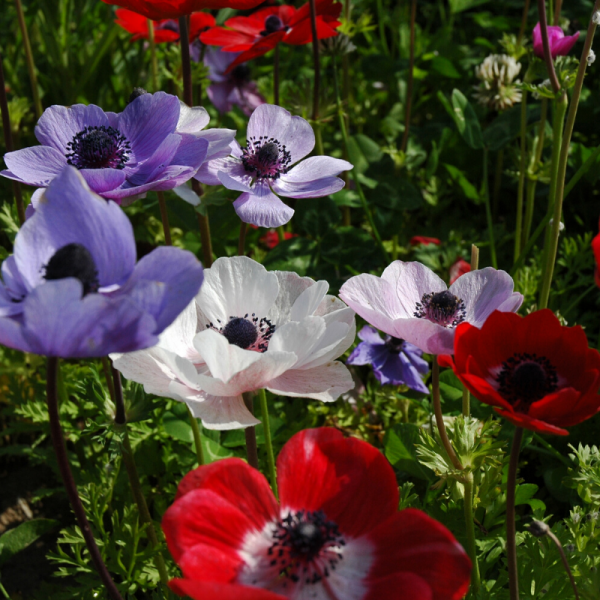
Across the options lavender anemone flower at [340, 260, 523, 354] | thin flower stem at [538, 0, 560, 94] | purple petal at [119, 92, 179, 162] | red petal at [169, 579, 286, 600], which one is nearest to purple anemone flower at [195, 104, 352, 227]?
purple petal at [119, 92, 179, 162]

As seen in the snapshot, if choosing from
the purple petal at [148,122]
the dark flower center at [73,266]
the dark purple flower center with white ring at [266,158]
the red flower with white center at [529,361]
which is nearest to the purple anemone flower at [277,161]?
the dark purple flower center with white ring at [266,158]

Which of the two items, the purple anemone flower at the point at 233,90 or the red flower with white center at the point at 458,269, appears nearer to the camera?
the red flower with white center at the point at 458,269

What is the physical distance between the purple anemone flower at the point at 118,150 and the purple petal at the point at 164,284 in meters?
0.29

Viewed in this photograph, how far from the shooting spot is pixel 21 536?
1.44 metres

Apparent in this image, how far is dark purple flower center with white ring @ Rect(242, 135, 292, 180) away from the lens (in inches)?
50.3

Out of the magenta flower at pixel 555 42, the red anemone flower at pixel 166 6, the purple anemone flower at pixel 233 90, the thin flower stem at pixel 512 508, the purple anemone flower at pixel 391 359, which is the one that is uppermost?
the red anemone flower at pixel 166 6

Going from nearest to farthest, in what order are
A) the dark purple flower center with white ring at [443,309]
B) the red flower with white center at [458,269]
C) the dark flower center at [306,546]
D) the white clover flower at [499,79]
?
the dark flower center at [306,546] → the dark purple flower center with white ring at [443,309] → the red flower with white center at [458,269] → the white clover flower at [499,79]

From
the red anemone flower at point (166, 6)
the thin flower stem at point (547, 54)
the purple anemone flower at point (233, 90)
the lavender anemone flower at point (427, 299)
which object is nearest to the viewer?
the lavender anemone flower at point (427, 299)

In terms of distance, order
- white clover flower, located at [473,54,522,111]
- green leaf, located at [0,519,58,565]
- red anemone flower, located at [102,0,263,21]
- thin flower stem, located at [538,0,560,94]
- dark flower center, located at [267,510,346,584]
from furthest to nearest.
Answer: white clover flower, located at [473,54,522,111] < green leaf, located at [0,519,58,565] < thin flower stem, located at [538,0,560,94] < red anemone flower, located at [102,0,263,21] < dark flower center, located at [267,510,346,584]

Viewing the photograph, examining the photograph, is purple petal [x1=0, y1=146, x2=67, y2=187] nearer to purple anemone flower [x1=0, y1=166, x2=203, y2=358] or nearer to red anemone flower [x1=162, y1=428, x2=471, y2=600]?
purple anemone flower [x1=0, y1=166, x2=203, y2=358]

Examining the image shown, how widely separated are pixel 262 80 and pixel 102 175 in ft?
6.56

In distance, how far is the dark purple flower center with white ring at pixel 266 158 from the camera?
1.28m

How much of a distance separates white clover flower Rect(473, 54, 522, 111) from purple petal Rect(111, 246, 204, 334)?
1.55 metres

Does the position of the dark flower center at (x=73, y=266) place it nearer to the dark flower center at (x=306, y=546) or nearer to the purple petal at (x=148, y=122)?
the dark flower center at (x=306, y=546)
